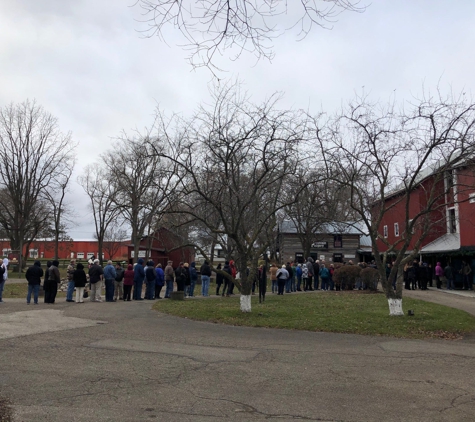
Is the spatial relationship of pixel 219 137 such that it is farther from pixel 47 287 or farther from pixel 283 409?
pixel 283 409

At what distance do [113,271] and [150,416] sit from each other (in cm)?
1391

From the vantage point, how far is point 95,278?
59.7 feet

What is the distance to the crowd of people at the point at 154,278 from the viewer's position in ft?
A: 56.9

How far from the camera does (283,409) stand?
568 cm

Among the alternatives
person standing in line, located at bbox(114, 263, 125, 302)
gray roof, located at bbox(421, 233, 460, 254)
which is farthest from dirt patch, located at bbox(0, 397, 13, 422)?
gray roof, located at bbox(421, 233, 460, 254)

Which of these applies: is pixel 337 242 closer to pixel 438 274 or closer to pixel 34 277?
pixel 438 274

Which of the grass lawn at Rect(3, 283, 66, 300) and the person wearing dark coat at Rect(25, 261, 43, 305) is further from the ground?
the person wearing dark coat at Rect(25, 261, 43, 305)

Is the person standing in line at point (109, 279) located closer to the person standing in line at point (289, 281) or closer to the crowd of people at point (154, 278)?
the crowd of people at point (154, 278)

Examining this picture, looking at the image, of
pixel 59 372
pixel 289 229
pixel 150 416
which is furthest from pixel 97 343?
pixel 289 229

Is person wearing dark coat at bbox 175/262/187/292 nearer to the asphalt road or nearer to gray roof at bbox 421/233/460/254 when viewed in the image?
the asphalt road

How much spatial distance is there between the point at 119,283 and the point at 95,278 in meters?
1.61

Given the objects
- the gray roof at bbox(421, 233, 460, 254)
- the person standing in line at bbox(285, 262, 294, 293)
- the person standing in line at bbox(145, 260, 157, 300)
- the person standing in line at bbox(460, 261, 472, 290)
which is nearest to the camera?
the person standing in line at bbox(145, 260, 157, 300)

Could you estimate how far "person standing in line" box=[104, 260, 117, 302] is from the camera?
18.5m

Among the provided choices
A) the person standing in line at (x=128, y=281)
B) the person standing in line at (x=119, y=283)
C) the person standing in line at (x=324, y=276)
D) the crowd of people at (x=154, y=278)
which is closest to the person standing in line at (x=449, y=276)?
the crowd of people at (x=154, y=278)
